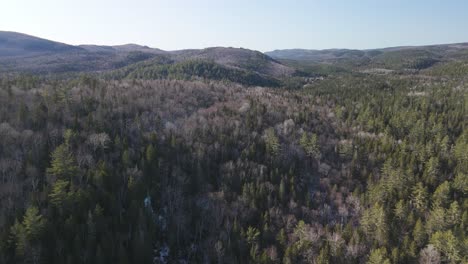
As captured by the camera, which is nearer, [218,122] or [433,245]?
[433,245]

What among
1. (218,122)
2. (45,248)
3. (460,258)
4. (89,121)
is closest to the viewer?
(45,248)

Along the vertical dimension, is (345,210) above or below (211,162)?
below

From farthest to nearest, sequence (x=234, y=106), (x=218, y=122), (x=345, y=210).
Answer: (x=234, y=106), (x=218, y=122), (x=345, y=210)

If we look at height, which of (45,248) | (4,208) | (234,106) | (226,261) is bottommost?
(226,261)

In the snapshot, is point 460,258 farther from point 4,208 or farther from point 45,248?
point 4,208

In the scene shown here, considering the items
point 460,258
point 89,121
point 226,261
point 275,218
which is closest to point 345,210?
point 275,218

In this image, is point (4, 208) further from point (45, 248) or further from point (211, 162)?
point (211, 162)
